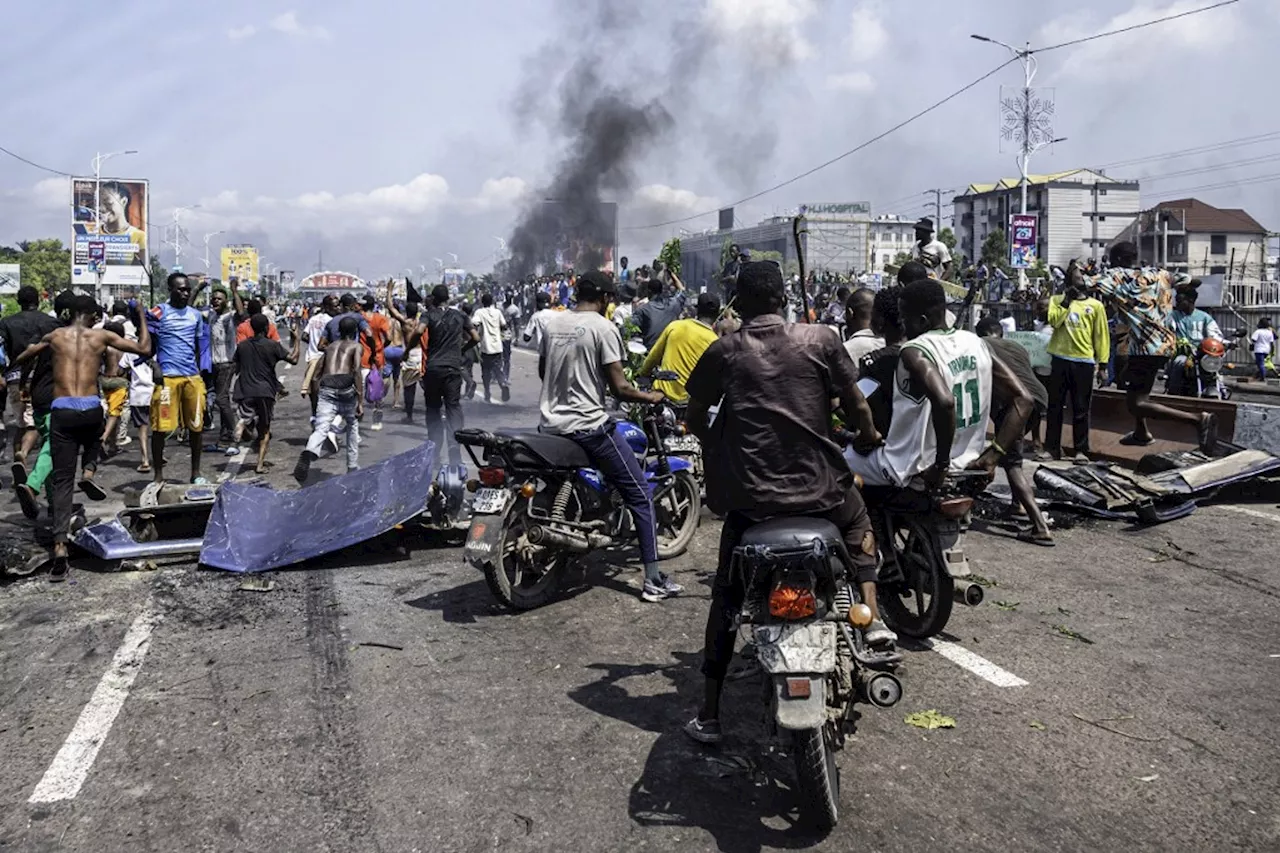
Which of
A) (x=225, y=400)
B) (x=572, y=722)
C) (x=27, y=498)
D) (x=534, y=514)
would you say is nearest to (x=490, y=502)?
(x=534, y=514)

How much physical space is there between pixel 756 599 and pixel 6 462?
37.6 feet

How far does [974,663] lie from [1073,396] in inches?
281

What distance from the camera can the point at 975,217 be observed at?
11850 cm

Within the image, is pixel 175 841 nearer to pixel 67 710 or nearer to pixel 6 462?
pixel 67 710

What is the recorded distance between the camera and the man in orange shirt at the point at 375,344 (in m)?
14.4

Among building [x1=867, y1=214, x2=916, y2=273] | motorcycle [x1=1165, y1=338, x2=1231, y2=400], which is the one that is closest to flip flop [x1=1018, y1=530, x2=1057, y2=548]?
motorcycle [x1=1165, y1=338, x2=1231, y2=400]

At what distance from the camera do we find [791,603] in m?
3.63

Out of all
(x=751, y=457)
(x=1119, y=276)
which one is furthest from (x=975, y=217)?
(x=751, y=457)

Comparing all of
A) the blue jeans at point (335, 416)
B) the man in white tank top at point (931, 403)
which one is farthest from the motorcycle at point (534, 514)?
the blue jeans at point (335, 416)

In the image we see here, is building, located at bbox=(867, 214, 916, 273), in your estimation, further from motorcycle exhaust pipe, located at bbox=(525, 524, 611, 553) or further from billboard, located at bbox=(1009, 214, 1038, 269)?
motorcycle exhaust pipe, located at bbox=(525, 524, 611, 553)

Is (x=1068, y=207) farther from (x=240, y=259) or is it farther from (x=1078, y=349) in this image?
(x=1078, y=349)

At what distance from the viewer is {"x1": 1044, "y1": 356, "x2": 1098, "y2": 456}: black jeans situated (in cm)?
1139

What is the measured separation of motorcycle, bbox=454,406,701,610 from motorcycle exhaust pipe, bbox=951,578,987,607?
6.29ft

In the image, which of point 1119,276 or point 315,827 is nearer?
point 315,827
